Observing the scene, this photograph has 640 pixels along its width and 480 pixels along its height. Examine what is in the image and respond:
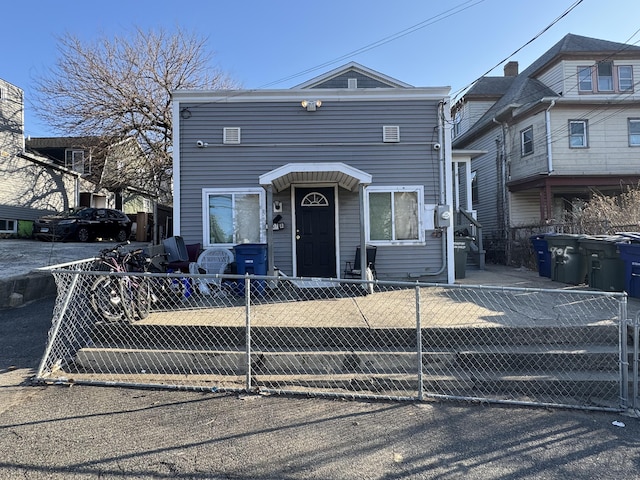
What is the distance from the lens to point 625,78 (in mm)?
15156

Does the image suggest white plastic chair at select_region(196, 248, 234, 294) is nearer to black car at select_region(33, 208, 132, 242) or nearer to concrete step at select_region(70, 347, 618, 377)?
concrete step at select_region(70, 347, 618, 377)

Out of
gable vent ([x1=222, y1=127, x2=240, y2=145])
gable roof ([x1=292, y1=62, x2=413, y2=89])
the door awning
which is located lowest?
the door awning

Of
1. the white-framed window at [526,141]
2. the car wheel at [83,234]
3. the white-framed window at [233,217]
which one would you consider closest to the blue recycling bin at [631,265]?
the white-framed window at [233,217]

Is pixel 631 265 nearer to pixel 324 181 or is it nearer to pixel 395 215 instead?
pixel 395 215

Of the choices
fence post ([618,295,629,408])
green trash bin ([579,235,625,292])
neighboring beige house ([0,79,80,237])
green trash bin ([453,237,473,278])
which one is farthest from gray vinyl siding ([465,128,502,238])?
neighboring beige house ([0,79,80,237])

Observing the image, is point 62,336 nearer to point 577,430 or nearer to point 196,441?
point 196,441

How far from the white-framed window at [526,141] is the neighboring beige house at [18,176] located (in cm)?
2107

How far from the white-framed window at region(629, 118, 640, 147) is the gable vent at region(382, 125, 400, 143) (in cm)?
1210

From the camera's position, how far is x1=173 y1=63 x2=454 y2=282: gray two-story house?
8.39 meters

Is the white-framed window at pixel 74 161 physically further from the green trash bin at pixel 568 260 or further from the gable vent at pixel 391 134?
the green trash bin at pixel 568 260

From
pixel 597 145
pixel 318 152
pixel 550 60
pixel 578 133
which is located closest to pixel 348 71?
pixel 318 152

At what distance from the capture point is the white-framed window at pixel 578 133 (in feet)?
48.0

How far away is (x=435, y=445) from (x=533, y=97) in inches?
649

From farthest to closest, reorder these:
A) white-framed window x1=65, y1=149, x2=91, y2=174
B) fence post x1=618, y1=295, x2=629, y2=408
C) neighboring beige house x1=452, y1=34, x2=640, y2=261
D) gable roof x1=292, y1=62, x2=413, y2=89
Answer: white-framed window x1=65, y1=149, x2=91, y2=174, neighboring beige house x1=452, y1=34, x2=640, y2=261, gable roof x1=292, y1=62, x2=413, y2=89, fence post x1=618, y1=295, x2=629, y2=408
